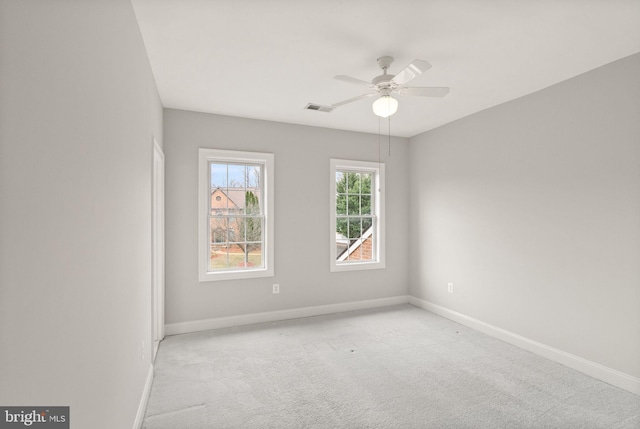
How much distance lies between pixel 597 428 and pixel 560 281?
1369 millimetres

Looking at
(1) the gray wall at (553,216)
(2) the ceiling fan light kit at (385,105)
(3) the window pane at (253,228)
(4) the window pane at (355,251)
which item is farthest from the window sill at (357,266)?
(2) the ceiling fan light kit at (385,105)

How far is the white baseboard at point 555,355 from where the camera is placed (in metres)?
2.75

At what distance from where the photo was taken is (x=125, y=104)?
193cm

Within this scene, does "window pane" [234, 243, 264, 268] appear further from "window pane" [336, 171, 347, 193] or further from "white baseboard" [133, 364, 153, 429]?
"white baseboard" [133, 364, 153, 429]

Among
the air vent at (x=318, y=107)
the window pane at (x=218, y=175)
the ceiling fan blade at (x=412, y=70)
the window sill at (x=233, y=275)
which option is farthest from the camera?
the window pane at (x=218, y=175)

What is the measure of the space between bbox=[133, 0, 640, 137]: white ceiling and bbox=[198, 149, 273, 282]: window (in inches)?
37.0

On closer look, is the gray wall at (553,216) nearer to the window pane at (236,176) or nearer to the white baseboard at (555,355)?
the white baseboard at (555,355)

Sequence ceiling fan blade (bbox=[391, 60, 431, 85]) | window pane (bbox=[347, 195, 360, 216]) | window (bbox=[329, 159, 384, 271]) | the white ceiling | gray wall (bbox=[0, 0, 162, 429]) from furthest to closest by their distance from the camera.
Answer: window pane (bbox=[347, 195, 360, 216]) < window (bbox=[329, 159, 384, 271]) < ceiling fan blade (bbox=[391, 60, 431, 85]) < the white ceiling < gray wall (bbox=[0, 0, 162, 429])

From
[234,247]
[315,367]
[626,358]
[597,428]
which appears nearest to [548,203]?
A: [626,358]

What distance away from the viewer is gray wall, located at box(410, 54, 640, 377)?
2.76 metres

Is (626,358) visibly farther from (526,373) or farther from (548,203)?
(548,203)

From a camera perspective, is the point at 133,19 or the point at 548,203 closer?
the point at 133,19

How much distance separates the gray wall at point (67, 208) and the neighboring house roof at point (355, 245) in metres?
3.43

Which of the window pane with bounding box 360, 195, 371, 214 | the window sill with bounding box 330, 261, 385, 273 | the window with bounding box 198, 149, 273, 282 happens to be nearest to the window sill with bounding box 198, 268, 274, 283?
the window with bounding box 198, 149, 273, 282
